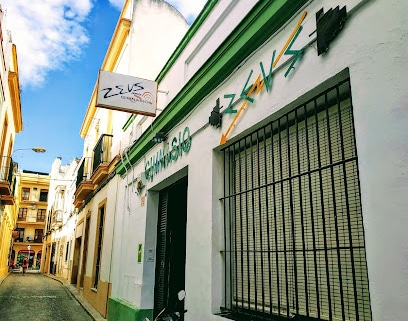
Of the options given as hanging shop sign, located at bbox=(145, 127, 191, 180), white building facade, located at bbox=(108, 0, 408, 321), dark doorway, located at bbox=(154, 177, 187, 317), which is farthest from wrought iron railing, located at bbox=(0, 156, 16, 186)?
white building facade, located at bbox=(108, 0, 408, 321)

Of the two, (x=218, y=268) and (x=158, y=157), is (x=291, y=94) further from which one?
(x=158, y=157)

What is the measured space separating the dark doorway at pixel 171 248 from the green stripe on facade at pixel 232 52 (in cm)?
128

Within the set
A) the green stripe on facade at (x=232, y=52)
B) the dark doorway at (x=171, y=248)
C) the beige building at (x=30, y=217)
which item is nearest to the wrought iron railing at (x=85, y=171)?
the dark doorway at (x=171, y=248)

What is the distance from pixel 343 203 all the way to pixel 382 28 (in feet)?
4.43

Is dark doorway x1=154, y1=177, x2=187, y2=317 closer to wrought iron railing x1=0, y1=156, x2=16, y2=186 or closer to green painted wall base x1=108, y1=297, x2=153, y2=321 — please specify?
green painted wall base x1=108, y1=297, x2=153, y2=321

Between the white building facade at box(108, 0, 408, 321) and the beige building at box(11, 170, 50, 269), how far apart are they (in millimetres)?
43141

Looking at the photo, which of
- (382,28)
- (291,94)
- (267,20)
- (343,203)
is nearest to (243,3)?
(267,20)

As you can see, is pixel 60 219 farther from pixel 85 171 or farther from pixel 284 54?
pixel 284 54

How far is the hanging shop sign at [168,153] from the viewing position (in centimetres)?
568

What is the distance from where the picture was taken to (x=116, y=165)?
9.77m

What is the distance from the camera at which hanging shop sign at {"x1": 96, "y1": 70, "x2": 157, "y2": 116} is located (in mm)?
6465

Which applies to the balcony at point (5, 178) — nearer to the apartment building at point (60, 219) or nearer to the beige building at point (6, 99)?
the beige building at point (6, 99)

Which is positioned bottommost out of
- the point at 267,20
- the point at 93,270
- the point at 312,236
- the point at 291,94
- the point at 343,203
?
the point at 93,270

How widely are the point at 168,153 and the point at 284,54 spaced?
332cm
